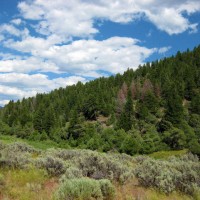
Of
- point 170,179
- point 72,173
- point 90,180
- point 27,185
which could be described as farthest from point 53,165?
point 170,179

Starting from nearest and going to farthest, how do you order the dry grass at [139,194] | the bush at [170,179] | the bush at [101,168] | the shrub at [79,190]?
the shrub at [79,190]
the dry grass at [139,194]
the bush at [170,179]
the bush at [101,168]

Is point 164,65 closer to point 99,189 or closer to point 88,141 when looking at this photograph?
point 88,141

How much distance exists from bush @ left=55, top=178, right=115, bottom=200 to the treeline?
172 ft

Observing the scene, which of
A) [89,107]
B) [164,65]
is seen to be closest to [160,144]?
[89,107]

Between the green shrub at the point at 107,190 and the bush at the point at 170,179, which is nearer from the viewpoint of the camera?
the green shrub at the point at 107,190

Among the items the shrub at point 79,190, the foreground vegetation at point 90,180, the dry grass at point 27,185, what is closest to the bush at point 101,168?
the foreground vegetation at point 90,180

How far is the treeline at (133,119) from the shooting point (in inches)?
2874

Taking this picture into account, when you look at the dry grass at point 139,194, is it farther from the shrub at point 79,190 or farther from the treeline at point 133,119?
the treeline at point 133,119

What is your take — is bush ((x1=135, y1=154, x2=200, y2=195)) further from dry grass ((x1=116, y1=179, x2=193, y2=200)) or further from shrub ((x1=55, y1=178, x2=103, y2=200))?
shrub ((x1=55, y1=178, x2=103, y2=200))

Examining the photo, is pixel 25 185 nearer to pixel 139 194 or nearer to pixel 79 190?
pixel 79 190

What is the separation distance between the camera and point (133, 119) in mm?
90938

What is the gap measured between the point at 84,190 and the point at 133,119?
83213mm

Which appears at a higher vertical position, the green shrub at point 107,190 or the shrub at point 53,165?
the shrub at point 53,165

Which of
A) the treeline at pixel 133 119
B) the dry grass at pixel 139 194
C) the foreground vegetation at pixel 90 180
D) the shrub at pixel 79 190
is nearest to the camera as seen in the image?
the shrub at pixel 79 190
